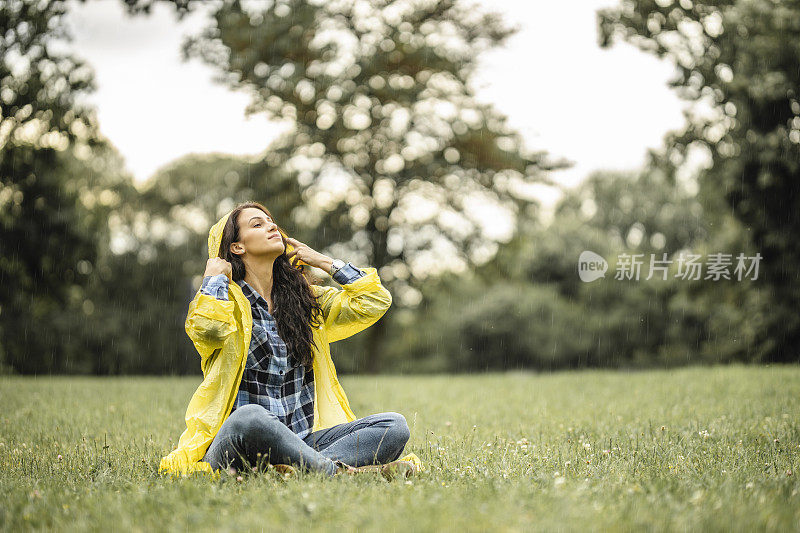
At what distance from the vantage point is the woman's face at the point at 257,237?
452cm

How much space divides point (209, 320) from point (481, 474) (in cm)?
177

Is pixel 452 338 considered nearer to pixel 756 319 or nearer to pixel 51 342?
pixel 756 319

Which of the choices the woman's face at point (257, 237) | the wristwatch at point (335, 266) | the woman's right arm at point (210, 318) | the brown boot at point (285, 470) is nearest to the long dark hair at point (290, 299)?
the woman's face at point (257, 237)

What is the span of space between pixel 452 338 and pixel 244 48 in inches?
572

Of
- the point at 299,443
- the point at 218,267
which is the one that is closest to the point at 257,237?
the point at 218,267

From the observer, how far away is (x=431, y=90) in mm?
21875

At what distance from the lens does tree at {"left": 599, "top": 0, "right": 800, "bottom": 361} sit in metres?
14.6

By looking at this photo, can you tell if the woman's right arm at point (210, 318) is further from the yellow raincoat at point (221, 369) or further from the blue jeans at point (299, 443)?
the blue jeans at point (299, 443)

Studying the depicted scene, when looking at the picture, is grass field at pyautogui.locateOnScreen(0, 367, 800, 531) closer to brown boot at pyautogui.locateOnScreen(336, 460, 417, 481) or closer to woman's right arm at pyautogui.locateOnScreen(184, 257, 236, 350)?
brown boot at pyautogui.locateOnScreen(336, 460, 417, 481)

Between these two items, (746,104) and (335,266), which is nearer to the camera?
(335,266)

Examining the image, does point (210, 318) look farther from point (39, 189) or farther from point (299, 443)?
point (39, 189)

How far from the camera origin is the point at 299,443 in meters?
3.98

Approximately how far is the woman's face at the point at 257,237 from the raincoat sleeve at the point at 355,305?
503mm

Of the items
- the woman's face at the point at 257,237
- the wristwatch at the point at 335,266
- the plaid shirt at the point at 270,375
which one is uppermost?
the woman's face at the point at 257,237
